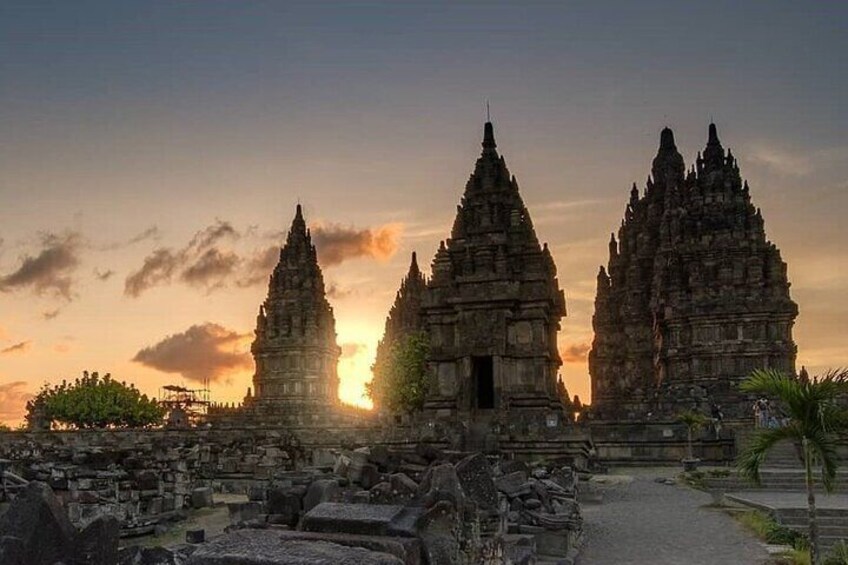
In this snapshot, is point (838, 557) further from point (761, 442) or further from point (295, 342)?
point (295, 342)

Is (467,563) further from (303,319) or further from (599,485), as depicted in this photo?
(303,319)

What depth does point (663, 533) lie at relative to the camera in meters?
13.2

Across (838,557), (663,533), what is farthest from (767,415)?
(838,557)

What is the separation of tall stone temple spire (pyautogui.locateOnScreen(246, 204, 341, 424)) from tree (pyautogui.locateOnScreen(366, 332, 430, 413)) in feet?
29.8

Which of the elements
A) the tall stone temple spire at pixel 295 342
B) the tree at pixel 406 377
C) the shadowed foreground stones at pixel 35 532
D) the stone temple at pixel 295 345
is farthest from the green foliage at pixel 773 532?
the tall stone temple spire at pixel 295 342

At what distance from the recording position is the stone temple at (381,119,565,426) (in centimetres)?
2672

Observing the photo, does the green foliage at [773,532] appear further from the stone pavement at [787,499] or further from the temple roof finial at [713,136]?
the temple roof finial at [713,136]

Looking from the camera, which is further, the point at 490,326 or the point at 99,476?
the point at 490,326

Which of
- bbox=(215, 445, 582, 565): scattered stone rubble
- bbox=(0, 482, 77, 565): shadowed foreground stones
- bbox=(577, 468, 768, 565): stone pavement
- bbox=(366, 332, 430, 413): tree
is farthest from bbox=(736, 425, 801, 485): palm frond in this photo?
bbox=(366, 332, 430, 413): tree

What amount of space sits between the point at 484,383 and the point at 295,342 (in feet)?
110

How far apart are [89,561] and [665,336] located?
42721mm

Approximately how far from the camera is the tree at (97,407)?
64438mm

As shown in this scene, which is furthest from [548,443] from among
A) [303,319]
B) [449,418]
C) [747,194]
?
[303,319]

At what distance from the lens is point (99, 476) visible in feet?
55.4
